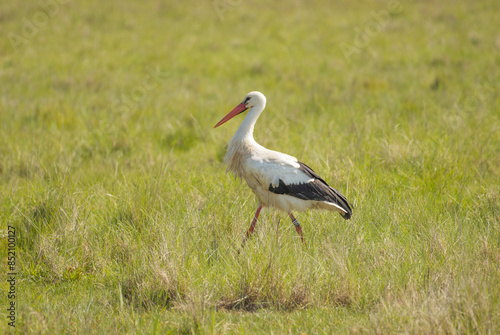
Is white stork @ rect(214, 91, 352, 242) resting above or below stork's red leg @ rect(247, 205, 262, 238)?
above

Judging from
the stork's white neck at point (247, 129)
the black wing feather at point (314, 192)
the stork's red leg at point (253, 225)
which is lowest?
the stork's red leg at point (253, 225)

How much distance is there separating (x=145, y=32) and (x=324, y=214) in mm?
10198

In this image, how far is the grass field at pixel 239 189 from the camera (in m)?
3.27

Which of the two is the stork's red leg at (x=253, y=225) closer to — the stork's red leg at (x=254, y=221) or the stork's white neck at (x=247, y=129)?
the stork's red leg at (x=254, y=221)

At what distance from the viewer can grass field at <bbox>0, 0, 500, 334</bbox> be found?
10.7 feet

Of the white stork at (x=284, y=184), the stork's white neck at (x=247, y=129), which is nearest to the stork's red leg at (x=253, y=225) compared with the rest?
the white stork at (x=284, y=184)

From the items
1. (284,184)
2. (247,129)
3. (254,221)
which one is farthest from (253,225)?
(247,129)

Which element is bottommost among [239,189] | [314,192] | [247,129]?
[239,189]

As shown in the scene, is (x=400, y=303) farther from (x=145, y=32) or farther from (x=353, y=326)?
(x=145, y=32)

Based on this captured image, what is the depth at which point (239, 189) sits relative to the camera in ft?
16.7

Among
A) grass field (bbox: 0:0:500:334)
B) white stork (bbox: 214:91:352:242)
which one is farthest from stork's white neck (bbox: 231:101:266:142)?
grass field (bbox: 0:0:500:334)

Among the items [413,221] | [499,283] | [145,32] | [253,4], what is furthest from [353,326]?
[253,4]

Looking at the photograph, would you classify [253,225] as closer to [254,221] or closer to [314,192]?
[254,221]

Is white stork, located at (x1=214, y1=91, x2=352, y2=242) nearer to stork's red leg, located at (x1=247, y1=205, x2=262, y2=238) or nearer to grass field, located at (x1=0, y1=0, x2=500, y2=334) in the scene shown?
stork's red leg, located at (x1=247, y1=205, x2=262, y2=238)
